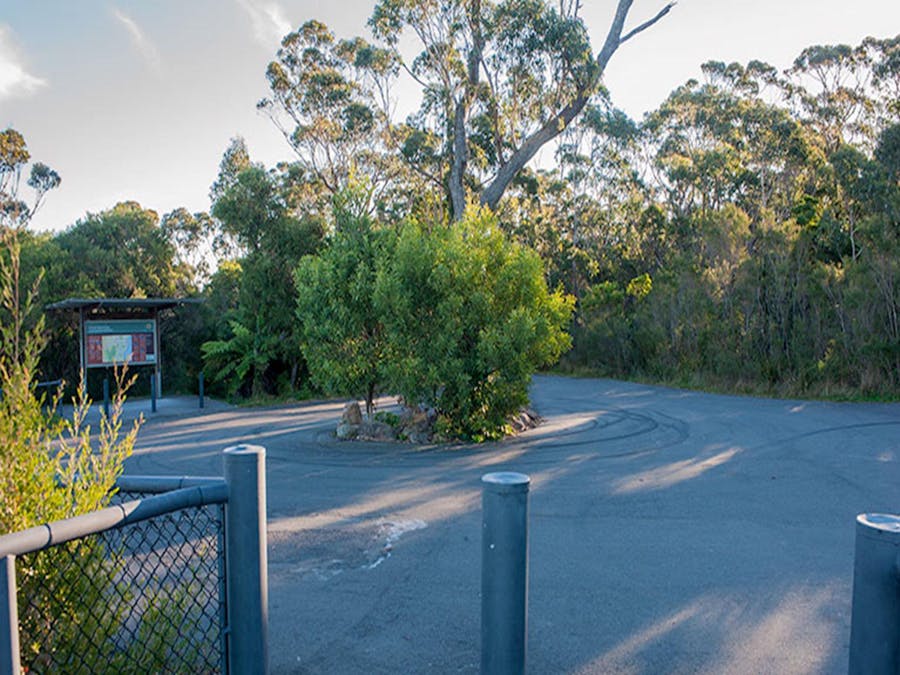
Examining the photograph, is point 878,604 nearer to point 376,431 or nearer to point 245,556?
point 245,556

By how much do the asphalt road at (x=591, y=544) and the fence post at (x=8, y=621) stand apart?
2.45 meters

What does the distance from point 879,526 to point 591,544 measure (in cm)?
466

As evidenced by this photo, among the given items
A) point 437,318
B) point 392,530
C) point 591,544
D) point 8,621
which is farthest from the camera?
point 437,318

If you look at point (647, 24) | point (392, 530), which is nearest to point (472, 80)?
point (647, 24)

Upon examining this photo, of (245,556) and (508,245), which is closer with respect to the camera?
(245,556)

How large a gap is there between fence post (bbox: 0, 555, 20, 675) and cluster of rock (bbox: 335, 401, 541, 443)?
11298 mm

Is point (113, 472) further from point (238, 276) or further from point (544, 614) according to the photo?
point (238, 276)

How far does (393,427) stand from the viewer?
13.8 meters

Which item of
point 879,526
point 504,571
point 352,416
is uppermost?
point 879,526

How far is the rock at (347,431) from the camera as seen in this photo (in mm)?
13707

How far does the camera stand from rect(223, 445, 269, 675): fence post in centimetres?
285

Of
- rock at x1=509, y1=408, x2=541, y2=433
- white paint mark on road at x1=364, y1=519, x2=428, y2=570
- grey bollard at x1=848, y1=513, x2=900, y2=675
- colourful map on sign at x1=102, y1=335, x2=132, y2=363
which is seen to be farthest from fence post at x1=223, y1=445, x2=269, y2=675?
colourful map on sign at x1=102, y1=335, x2=132, y2=363

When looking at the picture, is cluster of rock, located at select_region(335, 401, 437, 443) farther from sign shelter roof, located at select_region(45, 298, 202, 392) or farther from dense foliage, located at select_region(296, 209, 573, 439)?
sign shelter roof, located at select_region(45, 298, 202, 392)

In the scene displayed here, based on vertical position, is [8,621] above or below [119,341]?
below
